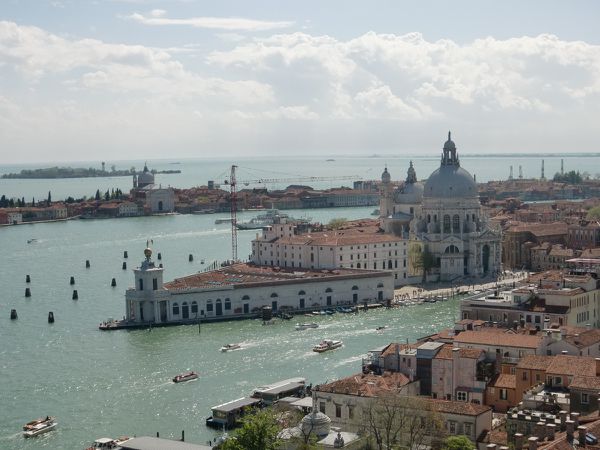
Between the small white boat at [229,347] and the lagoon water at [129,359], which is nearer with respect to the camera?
the lagoon water at [129,359]

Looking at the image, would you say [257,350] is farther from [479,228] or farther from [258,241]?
[479,228]

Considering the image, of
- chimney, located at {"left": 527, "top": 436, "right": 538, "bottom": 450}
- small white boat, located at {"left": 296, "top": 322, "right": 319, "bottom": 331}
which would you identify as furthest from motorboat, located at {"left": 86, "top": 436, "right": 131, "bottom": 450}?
small white boat, located at {"left": 296, "top": 322, "right": 319, "bottom": 331}

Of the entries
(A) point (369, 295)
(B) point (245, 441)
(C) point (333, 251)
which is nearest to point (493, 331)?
(B) point (245, 441)

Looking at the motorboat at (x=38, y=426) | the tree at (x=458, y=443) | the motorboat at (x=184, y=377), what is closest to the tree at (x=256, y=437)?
the tree at (x=458, y=443)

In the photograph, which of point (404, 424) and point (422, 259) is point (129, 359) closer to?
point (404, 424)

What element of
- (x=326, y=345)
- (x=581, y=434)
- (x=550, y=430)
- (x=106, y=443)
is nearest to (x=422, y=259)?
(x=326, y=345)

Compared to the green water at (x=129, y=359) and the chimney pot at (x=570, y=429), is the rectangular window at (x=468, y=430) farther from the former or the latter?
the green water at (x=129, y=359)

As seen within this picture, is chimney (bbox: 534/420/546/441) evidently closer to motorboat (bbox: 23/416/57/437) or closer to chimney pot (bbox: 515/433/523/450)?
chimney pot (bbox: 515/433/523/450)
